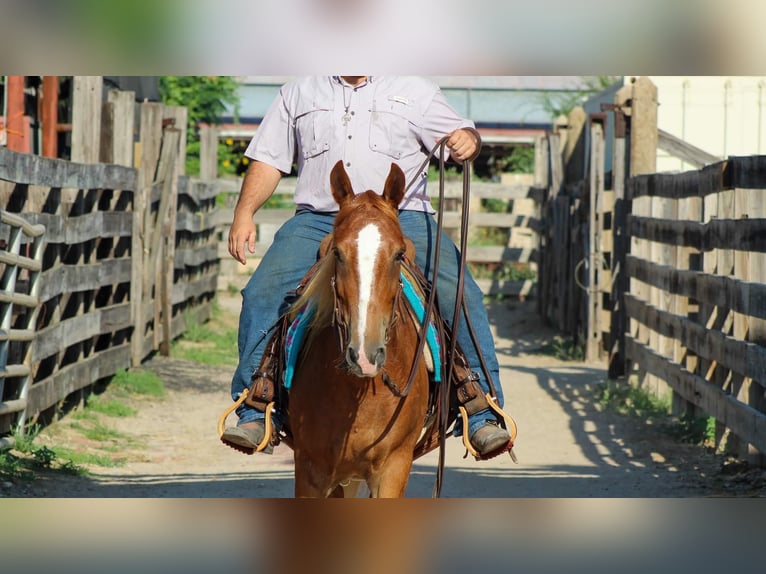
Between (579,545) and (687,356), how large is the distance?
6.56 metres

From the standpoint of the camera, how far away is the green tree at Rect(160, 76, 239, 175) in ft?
64.6

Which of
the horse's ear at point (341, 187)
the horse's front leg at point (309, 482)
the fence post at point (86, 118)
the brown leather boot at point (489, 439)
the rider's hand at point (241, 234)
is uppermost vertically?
the fence post at point (86, 118)

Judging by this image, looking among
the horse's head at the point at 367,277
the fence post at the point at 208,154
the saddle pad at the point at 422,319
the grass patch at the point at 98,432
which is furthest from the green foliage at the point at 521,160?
the horse's head at the point at 367,277

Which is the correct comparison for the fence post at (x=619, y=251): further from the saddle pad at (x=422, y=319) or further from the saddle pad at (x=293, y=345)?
the saddle pad at (x=293, y=345)

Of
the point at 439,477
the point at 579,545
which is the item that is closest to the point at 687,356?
the point at 439,477

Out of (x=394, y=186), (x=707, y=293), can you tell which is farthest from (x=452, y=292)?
(x=707, y=293)

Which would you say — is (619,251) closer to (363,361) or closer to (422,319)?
(422,319)

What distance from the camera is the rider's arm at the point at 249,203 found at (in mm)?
4746

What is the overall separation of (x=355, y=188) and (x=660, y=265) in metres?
5.23

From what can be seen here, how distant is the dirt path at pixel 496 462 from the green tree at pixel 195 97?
9132 millimetres

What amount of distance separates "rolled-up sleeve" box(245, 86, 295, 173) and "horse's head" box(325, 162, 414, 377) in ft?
3.98

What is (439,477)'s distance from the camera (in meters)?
4.64

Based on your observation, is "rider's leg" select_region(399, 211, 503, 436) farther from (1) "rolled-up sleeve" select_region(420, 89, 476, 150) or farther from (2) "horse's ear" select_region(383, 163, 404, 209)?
(2) "horse's ear" select_region(383, 163, 404, 209)
